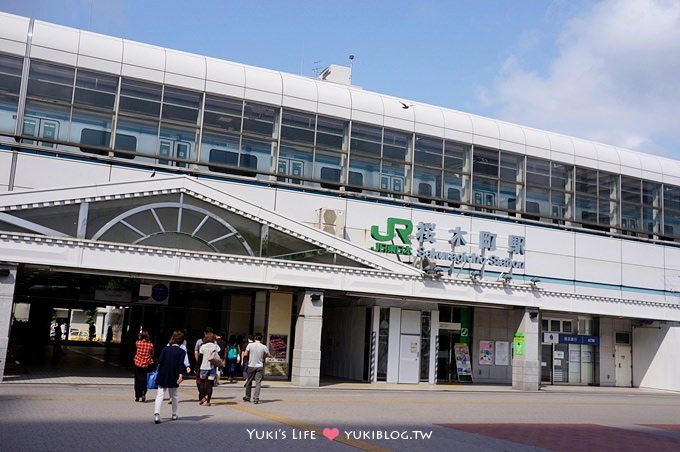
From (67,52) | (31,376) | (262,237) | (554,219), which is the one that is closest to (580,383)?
(554,219)

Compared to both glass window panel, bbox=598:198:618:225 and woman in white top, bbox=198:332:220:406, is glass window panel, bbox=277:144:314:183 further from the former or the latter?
glass window panel, bbox=598:198:618:225

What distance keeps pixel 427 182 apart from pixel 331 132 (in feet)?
16.3

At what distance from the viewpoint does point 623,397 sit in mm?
27344

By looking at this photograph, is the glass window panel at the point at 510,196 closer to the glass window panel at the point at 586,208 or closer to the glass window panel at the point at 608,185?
the glass window panel at the point at 586,208

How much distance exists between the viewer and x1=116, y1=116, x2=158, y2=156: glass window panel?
→ 2581 centimetres

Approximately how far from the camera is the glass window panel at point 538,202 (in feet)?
108

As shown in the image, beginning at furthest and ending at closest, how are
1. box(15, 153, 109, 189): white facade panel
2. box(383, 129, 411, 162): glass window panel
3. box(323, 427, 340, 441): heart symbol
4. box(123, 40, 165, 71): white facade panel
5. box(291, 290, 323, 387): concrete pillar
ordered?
box(383, 129, 411, 162): glass window panel → box(123, 40, 165, 71): white facade panel → box(15, 153, 109, 189): white facade panel → box(291, 290, 323, 387): concrete pillar → box(323, 427, 340, 441): heart symbol

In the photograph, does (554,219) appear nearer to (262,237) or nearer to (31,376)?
(262,237)

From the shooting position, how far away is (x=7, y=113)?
24219 mm

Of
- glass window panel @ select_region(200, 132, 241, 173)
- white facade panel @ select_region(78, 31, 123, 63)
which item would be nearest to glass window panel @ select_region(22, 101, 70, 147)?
white facade panel @ select_region(78, 31, 123, 63)

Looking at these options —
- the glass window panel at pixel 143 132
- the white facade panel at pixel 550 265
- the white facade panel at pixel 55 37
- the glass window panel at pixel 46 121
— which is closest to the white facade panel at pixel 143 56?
the white facade panel at pixel 55 37

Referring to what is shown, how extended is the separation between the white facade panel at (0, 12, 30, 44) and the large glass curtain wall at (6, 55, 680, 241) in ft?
2.63

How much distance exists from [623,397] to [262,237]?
52.8 feet

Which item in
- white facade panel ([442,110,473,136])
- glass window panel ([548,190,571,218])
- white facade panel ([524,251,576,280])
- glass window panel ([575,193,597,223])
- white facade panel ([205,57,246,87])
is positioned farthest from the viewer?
glass window panel ([575,193,597,223])
